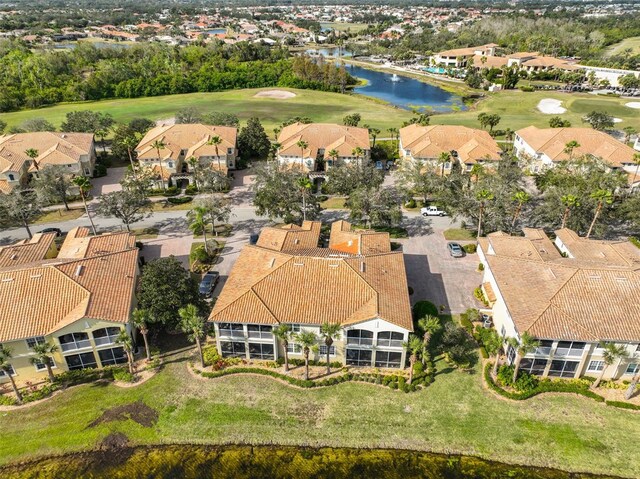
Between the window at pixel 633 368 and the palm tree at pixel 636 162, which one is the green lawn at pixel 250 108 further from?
the window at pixel 633 368

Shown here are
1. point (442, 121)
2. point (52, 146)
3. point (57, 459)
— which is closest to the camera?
point (57, 459)

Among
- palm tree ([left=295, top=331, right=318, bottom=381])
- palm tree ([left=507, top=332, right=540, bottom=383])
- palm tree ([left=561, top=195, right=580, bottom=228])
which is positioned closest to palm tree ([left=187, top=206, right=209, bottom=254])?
palm tree ([left=295, top=331, right=318, bottom=381])

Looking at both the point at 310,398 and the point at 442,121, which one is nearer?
the point at 310,398

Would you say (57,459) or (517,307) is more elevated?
(517,307)

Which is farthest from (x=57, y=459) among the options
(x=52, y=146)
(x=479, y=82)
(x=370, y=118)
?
(x=479, y=82)

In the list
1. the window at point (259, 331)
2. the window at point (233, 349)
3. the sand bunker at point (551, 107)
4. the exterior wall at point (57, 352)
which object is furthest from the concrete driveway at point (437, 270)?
the sand bunker at point (551, 107)

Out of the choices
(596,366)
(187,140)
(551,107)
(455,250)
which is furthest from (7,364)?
(551,107)

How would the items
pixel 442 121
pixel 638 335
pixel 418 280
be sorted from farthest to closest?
1. pixel 442 121
2. pixel 418 280
3. pixel 638 335

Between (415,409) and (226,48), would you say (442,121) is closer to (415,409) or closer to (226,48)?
(415,409)
